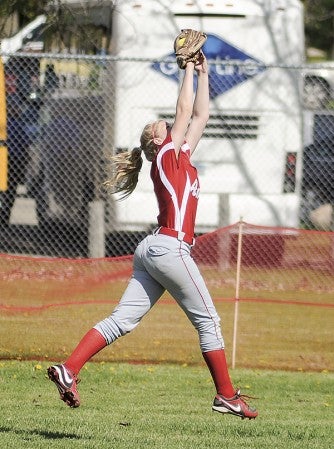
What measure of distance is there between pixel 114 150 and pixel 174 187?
7566 millimetres

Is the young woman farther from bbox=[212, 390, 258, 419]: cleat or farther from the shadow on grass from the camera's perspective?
the shadow on grass

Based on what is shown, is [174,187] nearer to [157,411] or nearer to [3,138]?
[157,411]

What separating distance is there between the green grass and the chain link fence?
4.35 m

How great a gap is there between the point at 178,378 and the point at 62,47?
265 inches

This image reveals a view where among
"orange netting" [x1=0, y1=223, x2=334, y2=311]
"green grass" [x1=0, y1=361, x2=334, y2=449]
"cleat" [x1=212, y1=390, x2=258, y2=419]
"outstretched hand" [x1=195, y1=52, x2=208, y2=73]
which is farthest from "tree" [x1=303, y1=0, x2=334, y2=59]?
"cleat" [x1=212, y1=390, x2=258, y2=419]

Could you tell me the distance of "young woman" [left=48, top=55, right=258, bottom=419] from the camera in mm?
6531

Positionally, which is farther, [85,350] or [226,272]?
[226,272]

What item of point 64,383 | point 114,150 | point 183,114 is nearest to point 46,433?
point 64,383

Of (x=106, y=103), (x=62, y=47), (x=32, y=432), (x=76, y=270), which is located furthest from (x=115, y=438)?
(x=62, y=47)

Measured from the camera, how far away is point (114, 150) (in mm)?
14047

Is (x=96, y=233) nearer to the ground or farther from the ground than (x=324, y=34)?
nearer to the ground

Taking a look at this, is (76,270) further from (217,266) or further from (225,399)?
(225,399)

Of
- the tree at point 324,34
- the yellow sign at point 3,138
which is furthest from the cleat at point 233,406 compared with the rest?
the tree at point 324,34

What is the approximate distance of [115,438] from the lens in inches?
262
